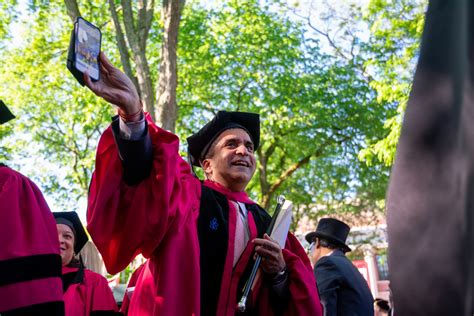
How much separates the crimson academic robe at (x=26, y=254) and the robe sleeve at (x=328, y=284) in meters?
3.15

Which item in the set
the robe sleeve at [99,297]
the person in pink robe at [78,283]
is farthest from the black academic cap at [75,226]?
the robe sleeve at [99,297]

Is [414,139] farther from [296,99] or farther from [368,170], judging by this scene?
[368,170]

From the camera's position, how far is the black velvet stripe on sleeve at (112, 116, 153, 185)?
271 centimetres

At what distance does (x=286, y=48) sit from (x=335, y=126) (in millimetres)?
2942

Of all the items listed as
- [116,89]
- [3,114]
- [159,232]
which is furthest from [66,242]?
[116,89]

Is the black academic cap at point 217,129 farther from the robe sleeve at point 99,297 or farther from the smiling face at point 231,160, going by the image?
the robe sleeve at point 99,297

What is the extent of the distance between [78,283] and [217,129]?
221 centimetres

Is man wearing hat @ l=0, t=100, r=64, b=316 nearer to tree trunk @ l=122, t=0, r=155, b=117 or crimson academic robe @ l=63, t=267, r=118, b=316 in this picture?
crimson academic robe @ l=63, t=267, r=118, b=316

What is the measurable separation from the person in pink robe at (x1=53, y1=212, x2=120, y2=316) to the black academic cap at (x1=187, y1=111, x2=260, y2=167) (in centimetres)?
179

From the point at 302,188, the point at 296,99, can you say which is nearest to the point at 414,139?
the point at 296,99

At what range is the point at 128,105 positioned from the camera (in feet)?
8.87

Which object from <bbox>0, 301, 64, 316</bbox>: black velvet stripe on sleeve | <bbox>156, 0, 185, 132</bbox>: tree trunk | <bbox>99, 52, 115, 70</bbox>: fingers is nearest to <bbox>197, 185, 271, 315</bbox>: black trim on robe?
<bbox>0, 301, 64, 316</bbox>: black velvet stripe on sleeve

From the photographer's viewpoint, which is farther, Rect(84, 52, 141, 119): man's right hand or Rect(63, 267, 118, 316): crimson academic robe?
Rect(63, 267, 118, 316): crimson academic robe

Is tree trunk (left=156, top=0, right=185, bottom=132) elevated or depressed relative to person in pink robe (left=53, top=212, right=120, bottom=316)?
elevated
